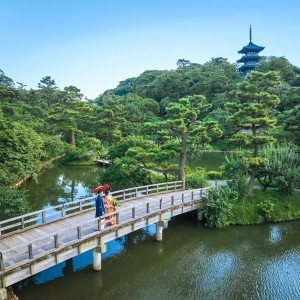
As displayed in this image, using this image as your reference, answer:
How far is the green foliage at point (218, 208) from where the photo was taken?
14508 mm

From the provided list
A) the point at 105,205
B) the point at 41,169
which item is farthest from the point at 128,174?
the point at 41,169

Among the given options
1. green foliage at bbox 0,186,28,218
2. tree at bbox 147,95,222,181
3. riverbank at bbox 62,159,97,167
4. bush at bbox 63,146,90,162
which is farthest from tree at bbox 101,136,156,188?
riverbank at bbox 62,159,97,167

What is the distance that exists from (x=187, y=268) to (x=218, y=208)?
492cm

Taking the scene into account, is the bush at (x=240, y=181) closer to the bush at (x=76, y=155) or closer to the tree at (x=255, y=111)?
the tree at (x=255, y=111)

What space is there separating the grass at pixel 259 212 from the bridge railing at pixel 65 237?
3.24 m

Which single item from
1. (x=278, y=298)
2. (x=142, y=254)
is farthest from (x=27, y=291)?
(x=278, y=298)

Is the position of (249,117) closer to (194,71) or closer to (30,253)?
(30,253)

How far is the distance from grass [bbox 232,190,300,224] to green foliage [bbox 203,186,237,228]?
28.4 inches

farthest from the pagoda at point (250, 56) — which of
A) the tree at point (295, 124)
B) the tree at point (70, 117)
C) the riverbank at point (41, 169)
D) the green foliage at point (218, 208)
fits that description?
the green foliage at point (218, 208)

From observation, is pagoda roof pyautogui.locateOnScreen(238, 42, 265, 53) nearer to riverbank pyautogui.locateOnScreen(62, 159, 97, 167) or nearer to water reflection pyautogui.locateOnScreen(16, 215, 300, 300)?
riverbank pyautogui.locateOnScreen(62, 159, 97, 167)

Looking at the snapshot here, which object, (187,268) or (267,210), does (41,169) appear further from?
(267,210)

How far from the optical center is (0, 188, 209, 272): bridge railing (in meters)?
7.81

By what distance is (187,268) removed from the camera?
1077cm

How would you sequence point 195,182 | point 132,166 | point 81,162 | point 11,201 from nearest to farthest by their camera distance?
1. point 11,201
2. point 195,182
3. point 132,166
4. point 81,162
